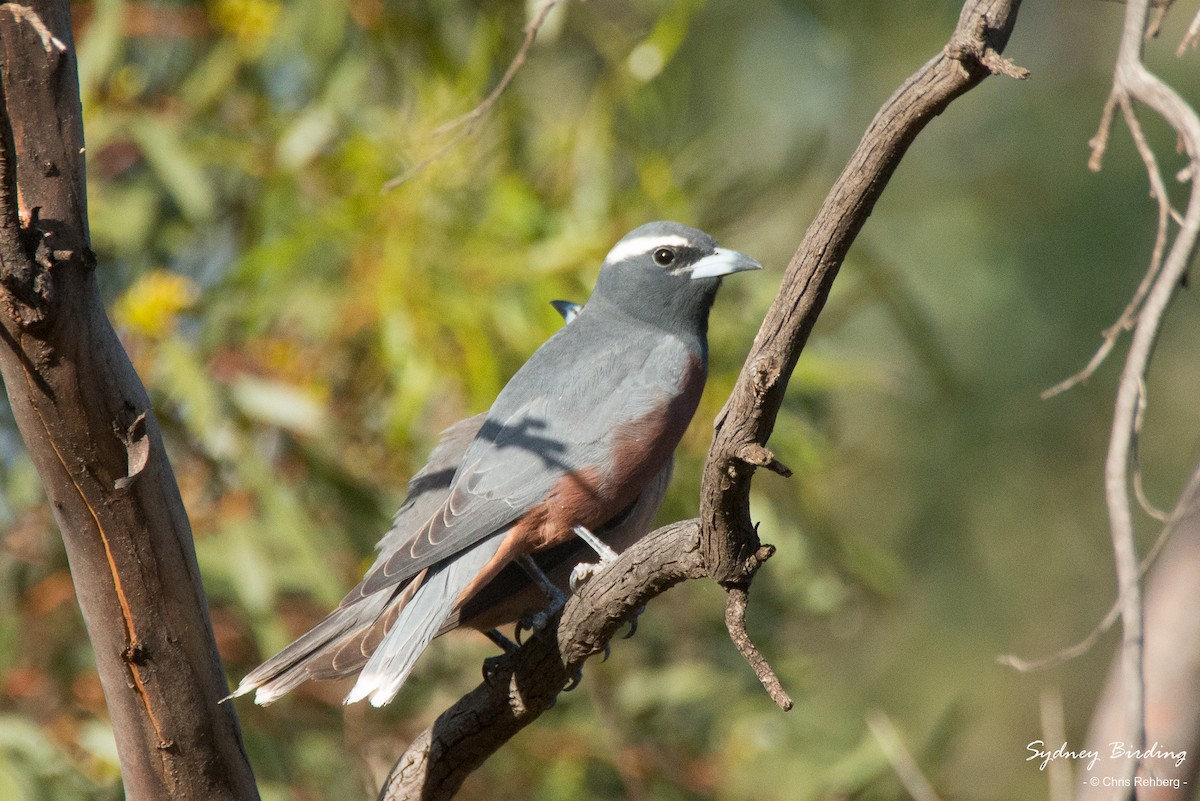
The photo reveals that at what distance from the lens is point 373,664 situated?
315 cm

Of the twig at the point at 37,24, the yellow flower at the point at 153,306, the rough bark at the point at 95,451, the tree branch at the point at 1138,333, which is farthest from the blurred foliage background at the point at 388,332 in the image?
the tree branch at the point at 1138,333

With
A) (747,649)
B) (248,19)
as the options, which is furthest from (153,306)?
(747,649)

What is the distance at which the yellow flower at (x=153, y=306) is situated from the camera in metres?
5.04

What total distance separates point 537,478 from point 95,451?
121 centimetres

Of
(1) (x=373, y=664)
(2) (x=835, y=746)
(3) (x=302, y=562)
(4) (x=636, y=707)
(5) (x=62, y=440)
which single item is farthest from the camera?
(2) (x=835, y=746)

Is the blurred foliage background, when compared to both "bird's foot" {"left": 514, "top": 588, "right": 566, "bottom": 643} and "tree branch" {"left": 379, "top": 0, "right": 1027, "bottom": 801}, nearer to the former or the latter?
"bird's foot" {"left": 514, "top": 588, "right": 566, "bottom": 643}

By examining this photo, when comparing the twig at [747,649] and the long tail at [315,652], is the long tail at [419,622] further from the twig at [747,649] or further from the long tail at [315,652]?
the twig at [747,649]

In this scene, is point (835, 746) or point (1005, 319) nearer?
point (835, 746)

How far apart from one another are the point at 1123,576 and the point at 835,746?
156 inches

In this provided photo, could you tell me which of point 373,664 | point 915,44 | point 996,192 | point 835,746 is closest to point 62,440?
point 373,664

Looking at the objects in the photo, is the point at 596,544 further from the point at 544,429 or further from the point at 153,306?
the point at 153,306

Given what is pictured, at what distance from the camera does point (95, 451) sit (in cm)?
268

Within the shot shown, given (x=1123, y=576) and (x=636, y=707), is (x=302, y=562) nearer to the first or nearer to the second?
(x=636, y=707)

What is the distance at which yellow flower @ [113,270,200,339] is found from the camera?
5035mm
